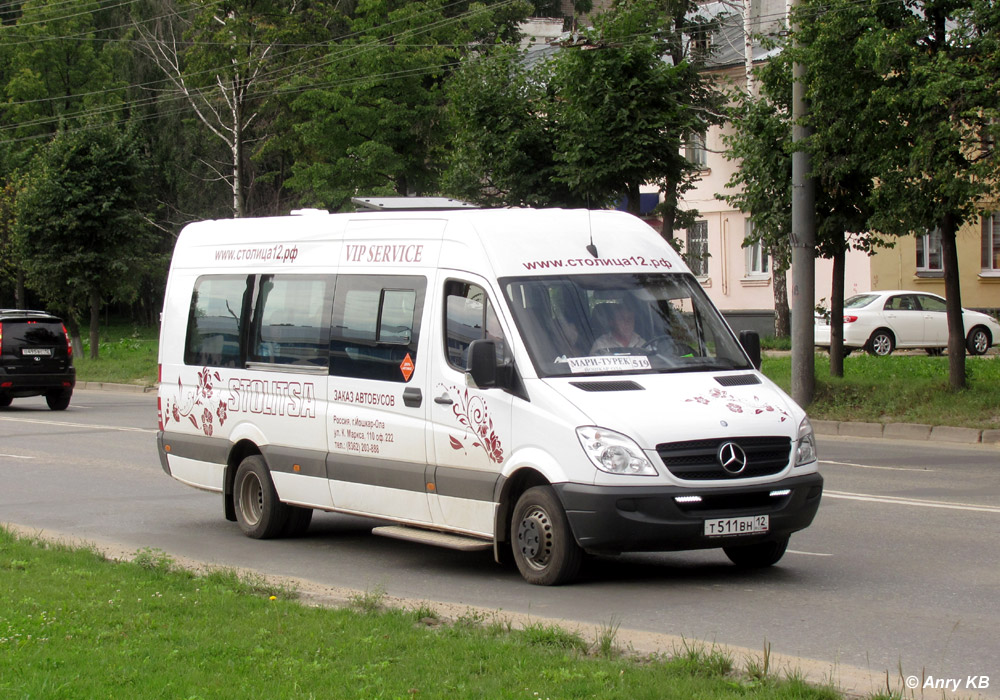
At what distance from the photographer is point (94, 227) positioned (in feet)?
119

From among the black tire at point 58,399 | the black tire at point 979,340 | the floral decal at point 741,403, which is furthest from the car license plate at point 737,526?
the black tire at point 979,340

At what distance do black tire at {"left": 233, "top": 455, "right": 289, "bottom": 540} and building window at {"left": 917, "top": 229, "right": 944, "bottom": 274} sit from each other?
32.1m

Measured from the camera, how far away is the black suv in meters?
25.2

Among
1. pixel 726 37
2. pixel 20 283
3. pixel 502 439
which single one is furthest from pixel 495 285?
pixel 20 283

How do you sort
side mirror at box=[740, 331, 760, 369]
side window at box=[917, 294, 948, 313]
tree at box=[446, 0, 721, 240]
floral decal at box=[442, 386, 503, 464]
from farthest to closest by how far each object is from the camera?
side window at box=[917, 294, 948, 313] → tree at box=[446, 0, 721, 240] → side mirror at box=[740, 331, 760, 369] → floral decal at box=[442, 386, 503, 464]

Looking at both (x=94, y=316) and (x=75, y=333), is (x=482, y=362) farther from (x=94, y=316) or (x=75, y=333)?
(x=75, y=333)

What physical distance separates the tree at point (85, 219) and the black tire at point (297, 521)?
27537mm

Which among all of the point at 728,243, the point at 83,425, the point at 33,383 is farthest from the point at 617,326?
the point at 728,243

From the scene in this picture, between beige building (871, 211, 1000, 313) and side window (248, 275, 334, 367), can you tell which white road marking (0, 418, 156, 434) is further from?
beige building (871, 211, 1000, 313)

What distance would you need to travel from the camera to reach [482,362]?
800cm

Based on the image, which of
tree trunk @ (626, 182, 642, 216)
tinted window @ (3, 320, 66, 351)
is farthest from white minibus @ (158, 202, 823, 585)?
tinted window @ (3, 320, 66, 351)

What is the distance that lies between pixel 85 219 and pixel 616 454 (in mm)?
31511

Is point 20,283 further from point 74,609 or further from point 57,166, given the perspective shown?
point 74,609

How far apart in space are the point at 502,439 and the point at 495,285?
106 cm
